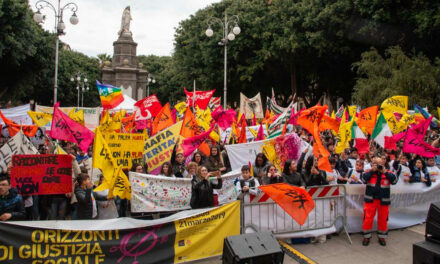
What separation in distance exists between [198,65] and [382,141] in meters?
25.9

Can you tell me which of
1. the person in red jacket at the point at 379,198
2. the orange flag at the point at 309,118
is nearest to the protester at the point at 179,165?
the orange flag at the point at 309,118

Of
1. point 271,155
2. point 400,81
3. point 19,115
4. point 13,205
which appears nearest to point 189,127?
point 271,155

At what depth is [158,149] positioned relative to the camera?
7082mm

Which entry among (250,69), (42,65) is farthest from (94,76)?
→ (250,69)

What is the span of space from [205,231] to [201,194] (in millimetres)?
688

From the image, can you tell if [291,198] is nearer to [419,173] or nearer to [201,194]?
[201,194]

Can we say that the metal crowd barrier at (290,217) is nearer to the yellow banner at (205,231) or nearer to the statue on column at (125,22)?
the yellow banner at (205,231)

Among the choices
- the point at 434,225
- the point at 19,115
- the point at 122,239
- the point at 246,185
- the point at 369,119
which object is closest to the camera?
the point at 434,225

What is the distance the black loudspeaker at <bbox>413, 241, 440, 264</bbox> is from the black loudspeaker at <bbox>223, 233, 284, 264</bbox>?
165 centimetres

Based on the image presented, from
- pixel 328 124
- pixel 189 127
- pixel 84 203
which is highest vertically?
pixel 328 124

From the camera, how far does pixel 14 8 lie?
21.4 meters

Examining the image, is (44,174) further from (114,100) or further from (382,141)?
(382,141)

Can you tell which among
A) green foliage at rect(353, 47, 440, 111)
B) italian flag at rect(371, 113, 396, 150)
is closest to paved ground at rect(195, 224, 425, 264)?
italian flag at rect(371, 113, 396, 150)

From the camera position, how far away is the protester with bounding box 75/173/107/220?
583cm
